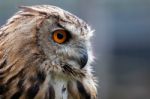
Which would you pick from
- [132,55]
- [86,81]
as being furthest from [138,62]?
[86,81]

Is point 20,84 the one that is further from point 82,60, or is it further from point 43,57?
point 82,60

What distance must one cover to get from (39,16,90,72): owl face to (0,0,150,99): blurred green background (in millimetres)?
6358

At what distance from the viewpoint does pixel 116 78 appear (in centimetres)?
1287

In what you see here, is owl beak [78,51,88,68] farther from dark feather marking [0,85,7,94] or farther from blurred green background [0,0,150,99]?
blurred green background [0,0,150,99]

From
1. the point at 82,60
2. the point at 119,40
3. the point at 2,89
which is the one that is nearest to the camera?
the point at 2,89

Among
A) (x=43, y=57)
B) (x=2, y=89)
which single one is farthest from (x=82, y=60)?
(x=2, y=89)

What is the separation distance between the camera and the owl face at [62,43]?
4.91 metres

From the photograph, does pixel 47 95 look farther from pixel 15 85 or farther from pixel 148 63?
pixel 148 63

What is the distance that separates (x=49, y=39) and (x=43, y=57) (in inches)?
4.4

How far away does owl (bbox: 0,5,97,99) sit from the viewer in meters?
4.84

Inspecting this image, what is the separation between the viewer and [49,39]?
4926 millimetres

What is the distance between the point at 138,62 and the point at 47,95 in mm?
8665

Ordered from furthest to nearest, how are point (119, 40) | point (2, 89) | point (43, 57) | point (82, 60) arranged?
point (119, 40)
point (82, 60)
point (43, 57)
point (2, 89)

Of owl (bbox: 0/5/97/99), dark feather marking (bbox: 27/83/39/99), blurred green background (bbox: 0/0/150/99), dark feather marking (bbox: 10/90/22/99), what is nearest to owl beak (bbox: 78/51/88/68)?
owl (bbox: 0/5/97/99)
